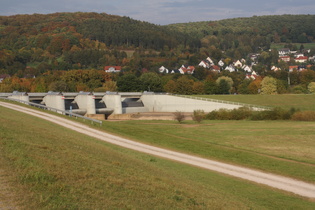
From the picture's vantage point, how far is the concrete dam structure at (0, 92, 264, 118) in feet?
253

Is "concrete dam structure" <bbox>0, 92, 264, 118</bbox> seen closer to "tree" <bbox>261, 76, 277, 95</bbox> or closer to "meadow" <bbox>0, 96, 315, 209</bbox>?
"tree" <bbox>261, 76, 277, 95</bbox>

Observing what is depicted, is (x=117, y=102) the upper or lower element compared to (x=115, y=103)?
upper

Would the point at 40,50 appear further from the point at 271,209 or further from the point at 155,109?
the point at 271,209

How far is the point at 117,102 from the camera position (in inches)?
3371

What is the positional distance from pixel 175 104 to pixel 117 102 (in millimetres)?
14047

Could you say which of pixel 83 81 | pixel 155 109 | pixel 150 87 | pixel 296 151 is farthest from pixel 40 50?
pixel 296 151

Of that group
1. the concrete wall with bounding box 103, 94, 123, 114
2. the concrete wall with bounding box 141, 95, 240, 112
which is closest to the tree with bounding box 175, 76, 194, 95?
the concrete wall with bounding box 141, 95, 240, 112

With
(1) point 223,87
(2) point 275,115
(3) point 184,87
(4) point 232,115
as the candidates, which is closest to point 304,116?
(2) point 275,115

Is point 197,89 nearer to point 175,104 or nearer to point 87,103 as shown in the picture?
point 175,104

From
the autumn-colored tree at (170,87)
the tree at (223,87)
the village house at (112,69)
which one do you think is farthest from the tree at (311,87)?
the village house at (112,69)

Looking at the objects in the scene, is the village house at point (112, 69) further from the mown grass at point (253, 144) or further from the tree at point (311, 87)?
the mown grass at point (253, 144)

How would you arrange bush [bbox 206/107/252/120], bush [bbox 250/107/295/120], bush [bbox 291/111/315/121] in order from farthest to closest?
bush [bbox 206/107/252/120]
bush [bbox 250/107/295/120]
bush [bbox 291/111/315/121]

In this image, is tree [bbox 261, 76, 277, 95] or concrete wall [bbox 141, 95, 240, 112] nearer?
concrete wall [bbox 141, 95, 240, 112]

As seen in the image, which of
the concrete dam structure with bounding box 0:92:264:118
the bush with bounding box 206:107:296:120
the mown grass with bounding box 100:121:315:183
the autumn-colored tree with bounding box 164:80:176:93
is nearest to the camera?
the mown grass with bounding box 100:121:315:183
